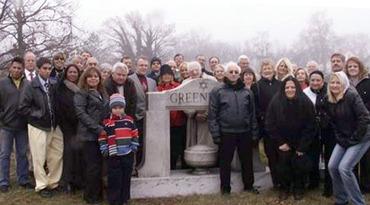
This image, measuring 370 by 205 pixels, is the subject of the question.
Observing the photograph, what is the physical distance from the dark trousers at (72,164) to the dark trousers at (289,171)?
9.92 ft

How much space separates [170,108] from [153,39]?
4699cm

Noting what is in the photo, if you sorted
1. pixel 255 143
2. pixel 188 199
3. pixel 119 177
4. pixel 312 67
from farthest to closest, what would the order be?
1. pixel 312 67
2. pixel 255 143
3. pixel 188 199
4. pixel 119 177

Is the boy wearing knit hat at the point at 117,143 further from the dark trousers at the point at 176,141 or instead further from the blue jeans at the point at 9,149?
the blue jeans at the point at 9,149

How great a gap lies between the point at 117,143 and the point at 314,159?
3.06 metres

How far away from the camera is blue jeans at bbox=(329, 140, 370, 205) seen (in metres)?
5.58

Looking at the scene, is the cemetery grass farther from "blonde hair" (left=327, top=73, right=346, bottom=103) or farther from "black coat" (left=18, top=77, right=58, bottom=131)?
"blonde hair" (left=327, top=73, right=346, bottom=103)

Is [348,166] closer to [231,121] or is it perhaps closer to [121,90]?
[231,121]

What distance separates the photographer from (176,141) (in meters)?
7.19

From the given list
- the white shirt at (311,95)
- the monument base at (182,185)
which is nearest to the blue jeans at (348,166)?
the white shirt at (311,95)

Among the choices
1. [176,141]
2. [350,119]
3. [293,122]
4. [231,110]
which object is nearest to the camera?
→ [350,119]

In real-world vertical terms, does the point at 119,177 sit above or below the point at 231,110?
below

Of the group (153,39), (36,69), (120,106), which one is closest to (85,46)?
(36,69)

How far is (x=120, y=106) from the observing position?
18.4 feet

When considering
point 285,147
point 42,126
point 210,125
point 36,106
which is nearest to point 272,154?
point 285,147
